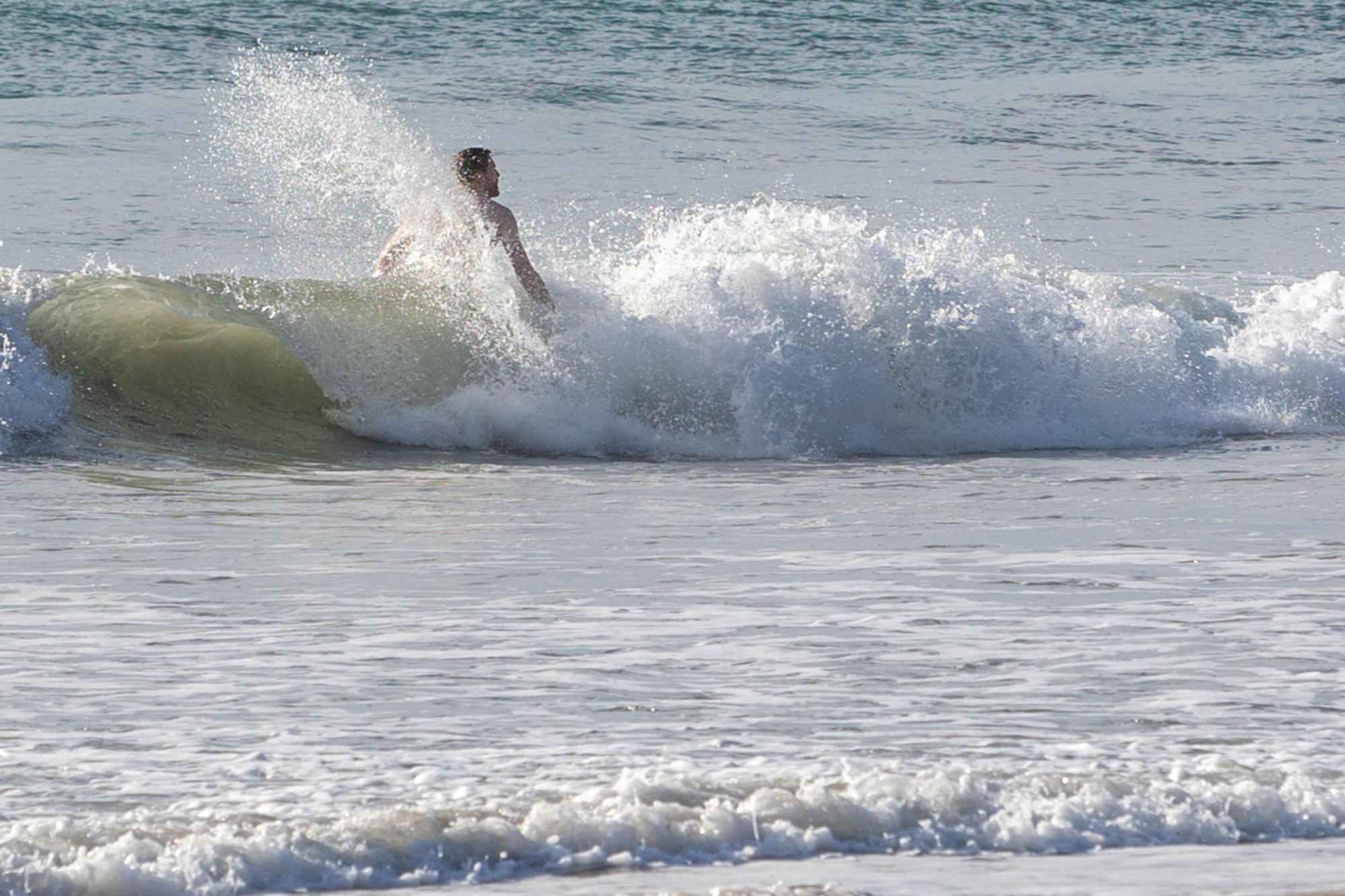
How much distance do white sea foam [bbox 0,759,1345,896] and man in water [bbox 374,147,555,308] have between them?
6053mm

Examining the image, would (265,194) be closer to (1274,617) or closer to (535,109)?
(535,109)

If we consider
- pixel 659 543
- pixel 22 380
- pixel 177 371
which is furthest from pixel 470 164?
pixel 659 543

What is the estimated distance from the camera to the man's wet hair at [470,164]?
9.61 metres

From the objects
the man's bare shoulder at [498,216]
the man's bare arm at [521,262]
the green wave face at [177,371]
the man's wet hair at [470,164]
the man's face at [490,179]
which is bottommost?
the green wave face at [177,371]

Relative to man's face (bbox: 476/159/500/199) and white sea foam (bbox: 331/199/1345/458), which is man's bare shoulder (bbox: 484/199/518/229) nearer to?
man's face (bbox: 476/159/500/199)

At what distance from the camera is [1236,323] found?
11.5m

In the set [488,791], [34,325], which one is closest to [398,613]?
[488,791]

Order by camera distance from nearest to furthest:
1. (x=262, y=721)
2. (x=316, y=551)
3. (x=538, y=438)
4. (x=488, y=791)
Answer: (x=488, y=791) → (x=262, y=721) → (x=316, y=551) → (x=538, y=438)

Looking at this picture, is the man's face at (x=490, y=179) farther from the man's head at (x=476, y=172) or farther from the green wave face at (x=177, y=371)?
the green wave face at (x=177, y=371)

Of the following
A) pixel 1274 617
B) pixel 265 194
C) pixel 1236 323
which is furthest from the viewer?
pixel 265 194

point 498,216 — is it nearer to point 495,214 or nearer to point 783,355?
point 495,214

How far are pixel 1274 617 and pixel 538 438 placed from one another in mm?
4282

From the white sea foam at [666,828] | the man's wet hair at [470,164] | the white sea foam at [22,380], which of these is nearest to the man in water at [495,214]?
the man's wet hair at [470,164]

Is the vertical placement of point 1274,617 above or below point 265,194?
above
